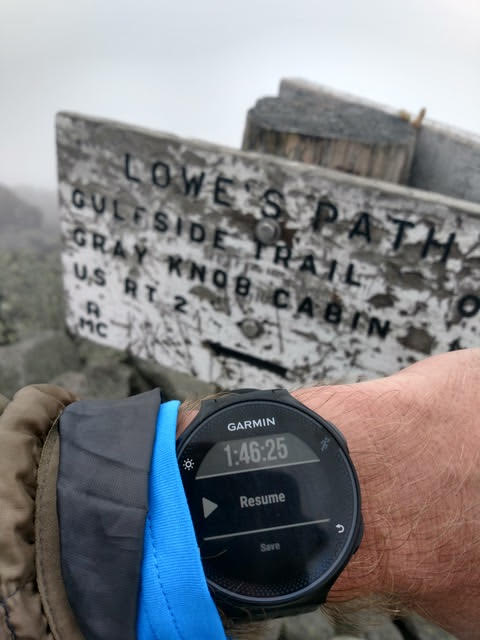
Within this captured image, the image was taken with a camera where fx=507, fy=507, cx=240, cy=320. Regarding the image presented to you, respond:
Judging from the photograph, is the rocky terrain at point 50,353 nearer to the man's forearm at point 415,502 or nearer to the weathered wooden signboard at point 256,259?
the weathered wooden signboard at point 256,259

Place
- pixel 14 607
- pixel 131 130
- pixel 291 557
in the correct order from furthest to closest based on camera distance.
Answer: pixel 131 130, pixel 291 557, pixel 14 607

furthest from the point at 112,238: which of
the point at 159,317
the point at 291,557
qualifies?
the point at 291,557

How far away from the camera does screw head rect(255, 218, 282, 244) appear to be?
5.63 feet

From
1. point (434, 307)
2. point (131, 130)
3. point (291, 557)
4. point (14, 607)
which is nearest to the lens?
point (14, 607)

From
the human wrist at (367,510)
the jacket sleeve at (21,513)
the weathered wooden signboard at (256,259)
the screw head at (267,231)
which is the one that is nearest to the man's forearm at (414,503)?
the human wrist at (367,510)

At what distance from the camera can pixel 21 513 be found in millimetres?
704

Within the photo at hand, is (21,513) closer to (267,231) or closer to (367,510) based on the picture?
(367,510)

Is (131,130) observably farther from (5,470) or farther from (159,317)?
(5,470)

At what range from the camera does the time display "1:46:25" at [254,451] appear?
0.79 meters

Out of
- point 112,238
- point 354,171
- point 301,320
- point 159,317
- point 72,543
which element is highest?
point 354,171

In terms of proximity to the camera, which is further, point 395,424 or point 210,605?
point 395,424

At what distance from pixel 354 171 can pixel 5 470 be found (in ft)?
5.50

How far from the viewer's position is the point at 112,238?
200 cm

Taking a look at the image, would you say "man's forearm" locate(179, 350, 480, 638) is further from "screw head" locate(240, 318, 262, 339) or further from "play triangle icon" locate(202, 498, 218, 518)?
"screw head" locate(240, 318, 262, 339)
